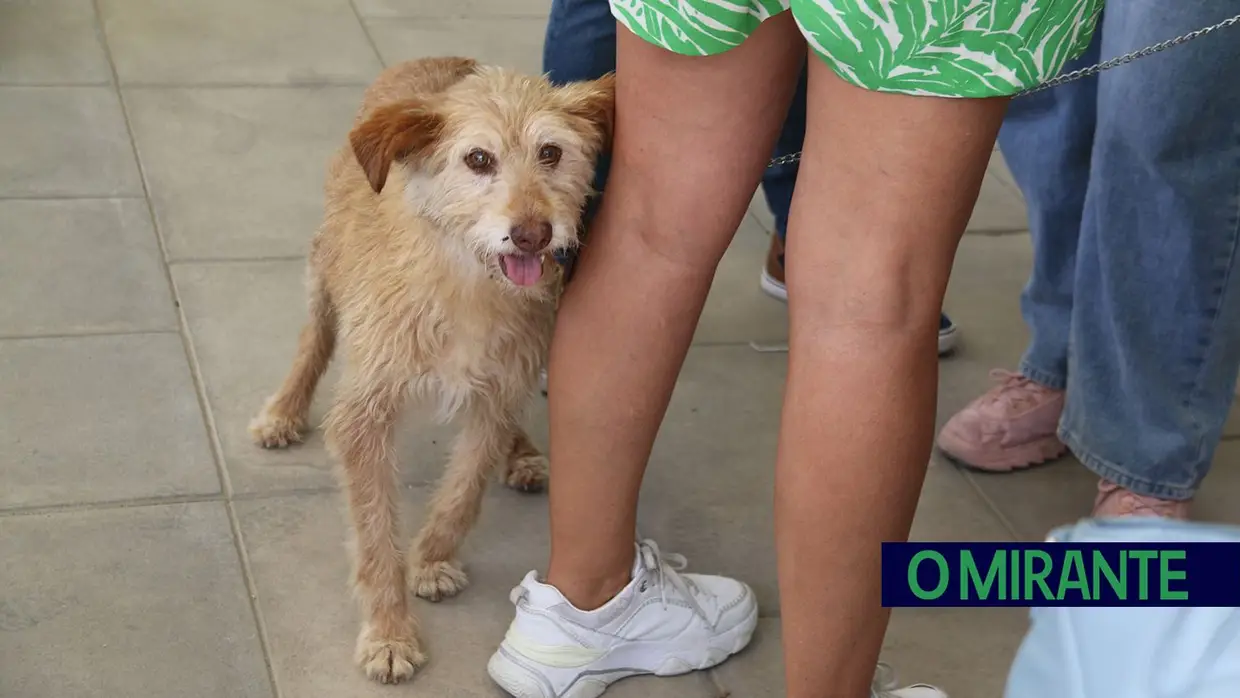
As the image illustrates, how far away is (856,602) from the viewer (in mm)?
1776

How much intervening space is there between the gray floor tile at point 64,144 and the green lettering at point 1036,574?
3.21m

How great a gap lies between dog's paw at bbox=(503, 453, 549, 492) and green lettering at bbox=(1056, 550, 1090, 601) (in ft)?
6.12

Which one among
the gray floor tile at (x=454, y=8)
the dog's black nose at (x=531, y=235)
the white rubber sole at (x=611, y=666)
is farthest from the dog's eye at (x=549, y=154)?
the gray floor tile at (x=454, y=8)

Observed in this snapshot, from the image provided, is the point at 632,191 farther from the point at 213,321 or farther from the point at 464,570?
the point at 213,321

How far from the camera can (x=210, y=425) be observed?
2916 mm

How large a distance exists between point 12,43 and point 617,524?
3540mm

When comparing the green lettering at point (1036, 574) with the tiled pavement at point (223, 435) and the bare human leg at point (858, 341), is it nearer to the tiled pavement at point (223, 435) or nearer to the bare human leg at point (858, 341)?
the bare human leg at point (858, 341)

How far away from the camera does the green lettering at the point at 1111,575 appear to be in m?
0.96

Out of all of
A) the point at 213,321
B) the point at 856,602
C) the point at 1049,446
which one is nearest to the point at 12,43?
the point at 213,321

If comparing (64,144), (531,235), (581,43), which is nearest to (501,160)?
(531,235)

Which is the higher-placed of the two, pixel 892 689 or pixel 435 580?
pixel 892 689

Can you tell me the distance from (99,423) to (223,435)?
262 mm

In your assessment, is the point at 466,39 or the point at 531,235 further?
the point at 466,39

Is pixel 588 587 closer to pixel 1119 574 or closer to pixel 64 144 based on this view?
pixel 1119 574
